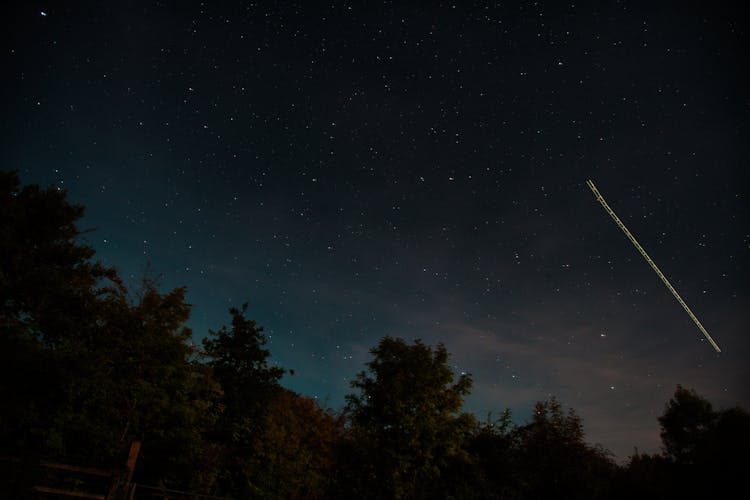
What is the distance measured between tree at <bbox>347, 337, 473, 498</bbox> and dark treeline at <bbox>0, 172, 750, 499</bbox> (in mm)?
68

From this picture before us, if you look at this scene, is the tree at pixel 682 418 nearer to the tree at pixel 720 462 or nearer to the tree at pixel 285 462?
the tree at pixel 720 462

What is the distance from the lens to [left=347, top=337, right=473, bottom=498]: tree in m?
20.9

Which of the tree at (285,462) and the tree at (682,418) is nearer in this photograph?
the tree at (285,462)

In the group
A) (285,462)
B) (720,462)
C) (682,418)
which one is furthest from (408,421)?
(682,418)

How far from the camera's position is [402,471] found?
20.9m

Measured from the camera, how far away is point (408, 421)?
21.2 meters

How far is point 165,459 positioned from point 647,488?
90.1ft

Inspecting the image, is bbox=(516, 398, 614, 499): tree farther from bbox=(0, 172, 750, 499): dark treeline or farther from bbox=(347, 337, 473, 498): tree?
bbox=(347, 337, 473, 498): tree

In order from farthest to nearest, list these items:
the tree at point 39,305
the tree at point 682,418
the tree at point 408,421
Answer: the tree at point 682,418 < the tree at point 408,421 < the tree at point 39,305

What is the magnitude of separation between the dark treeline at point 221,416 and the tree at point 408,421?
0.22 ft

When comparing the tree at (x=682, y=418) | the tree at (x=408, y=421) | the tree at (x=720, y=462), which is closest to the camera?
the tree at (x=720, y=462)

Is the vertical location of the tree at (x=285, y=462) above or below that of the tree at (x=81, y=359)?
below

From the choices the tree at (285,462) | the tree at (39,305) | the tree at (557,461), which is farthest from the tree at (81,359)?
the tree at (557,461)

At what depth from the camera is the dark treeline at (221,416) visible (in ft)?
47.6
